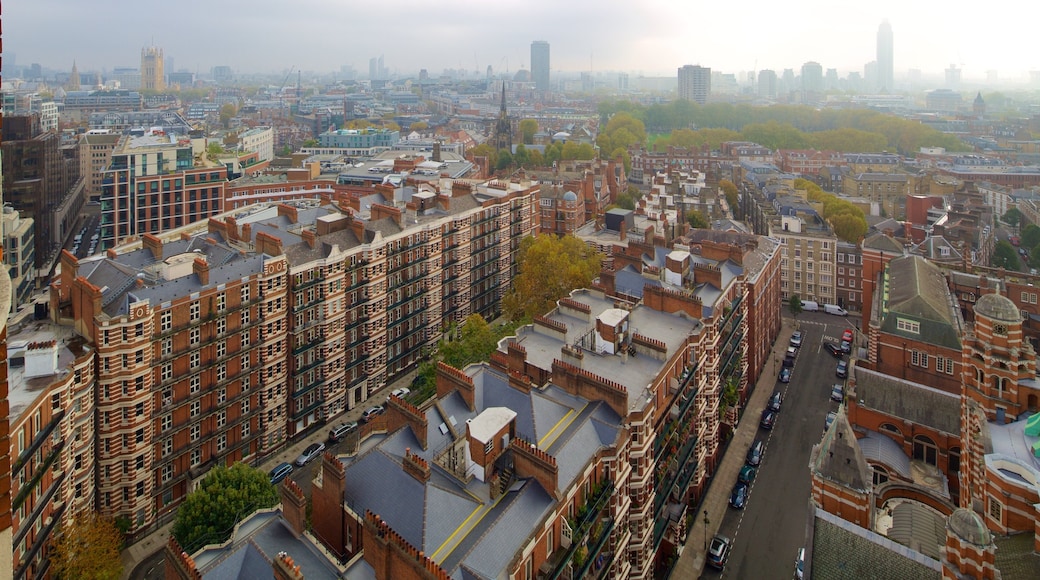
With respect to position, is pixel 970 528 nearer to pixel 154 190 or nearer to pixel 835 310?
pixel 835 310

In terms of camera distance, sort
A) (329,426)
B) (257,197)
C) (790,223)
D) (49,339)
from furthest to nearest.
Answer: (257,197)
(790,223)
(329,426)
(49,339)

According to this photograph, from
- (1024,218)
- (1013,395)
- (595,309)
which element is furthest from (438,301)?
(1024,218)

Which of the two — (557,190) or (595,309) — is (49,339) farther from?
(557,190)

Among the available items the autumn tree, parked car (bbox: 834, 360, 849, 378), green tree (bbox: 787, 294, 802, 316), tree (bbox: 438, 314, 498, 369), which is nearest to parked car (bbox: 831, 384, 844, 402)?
parked car (bbox: 834, 360, 849, 378)

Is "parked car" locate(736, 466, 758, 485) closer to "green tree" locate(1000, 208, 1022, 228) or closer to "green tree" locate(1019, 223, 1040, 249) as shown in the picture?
"green tree" locate(1019, 223, 1040, 249)

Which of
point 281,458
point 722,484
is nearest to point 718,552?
point 722,484

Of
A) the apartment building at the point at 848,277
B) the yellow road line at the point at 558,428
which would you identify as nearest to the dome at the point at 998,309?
the yellow road line at the point at 558,428
